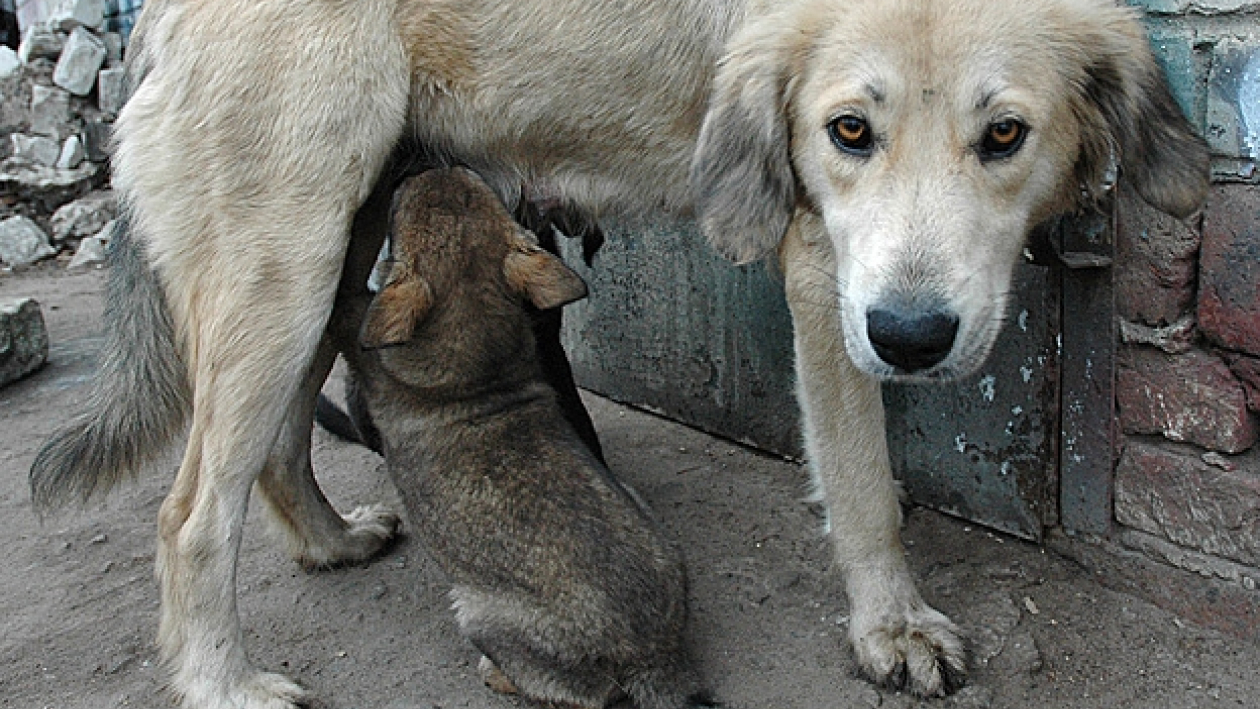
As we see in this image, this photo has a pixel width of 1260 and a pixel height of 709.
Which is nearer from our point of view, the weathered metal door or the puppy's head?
the puppy's head

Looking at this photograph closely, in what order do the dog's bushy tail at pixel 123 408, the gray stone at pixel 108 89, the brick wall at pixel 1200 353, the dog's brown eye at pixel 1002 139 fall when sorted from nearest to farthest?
the dog's brown eye at pixel 1002 139, the brick wall at pixel 1200 353, the dog's bushy tail at pixel 123 408, the gray stone at pixel 108 89

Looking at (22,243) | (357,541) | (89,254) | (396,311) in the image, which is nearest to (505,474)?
(396,311)

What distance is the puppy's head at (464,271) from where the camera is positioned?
2.98m

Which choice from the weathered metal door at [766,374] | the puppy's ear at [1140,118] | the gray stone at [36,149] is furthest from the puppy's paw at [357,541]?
the gray stone at [36,149]

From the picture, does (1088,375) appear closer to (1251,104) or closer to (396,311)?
(1251,104)

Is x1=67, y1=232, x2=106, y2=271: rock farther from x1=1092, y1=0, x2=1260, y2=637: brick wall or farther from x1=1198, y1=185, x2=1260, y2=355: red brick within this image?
x1=1198, y1=185, x2=1260, y2=355: red brick

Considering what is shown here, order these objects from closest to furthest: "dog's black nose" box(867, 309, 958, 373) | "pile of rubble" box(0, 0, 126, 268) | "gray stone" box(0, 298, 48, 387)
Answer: "dog's black nose" box(867, 309, 958, 373) → "gray stone" box(0, 298, 48, 387) → "pile of rubble" box(0, 0, 126, 268)

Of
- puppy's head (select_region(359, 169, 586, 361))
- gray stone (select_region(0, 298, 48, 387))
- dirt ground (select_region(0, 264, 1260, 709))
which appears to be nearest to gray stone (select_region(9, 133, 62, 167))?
gray stone (select_region(0, 298, 48, 387))

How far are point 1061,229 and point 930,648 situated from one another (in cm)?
111

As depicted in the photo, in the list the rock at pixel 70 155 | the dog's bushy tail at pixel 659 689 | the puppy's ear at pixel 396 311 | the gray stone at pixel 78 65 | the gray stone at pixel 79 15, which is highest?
the gray stone at pixel 79 15

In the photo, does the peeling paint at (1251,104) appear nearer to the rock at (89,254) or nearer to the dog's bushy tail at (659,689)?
the dog's bushy tail at (659,689)

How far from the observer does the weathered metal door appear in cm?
323

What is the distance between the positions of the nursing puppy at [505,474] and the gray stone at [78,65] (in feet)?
22.1

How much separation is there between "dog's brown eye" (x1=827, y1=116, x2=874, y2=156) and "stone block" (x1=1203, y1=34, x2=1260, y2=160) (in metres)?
0.87
